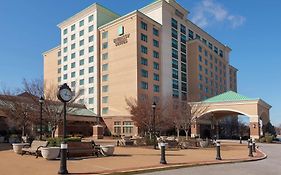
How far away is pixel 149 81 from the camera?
69.1m

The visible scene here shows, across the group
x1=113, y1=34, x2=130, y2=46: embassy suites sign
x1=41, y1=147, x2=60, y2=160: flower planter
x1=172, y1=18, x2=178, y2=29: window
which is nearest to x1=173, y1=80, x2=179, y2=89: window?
x1=172, y1=18, x2=178, y2=29: window

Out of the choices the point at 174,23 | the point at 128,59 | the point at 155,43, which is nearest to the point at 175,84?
the point at 155,43

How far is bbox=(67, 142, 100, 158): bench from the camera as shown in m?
17.6

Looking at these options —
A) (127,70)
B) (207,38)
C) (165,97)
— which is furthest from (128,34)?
(207,38)

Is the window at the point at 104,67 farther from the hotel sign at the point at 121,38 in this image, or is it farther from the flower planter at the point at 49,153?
the flower planter at the point at 49,153

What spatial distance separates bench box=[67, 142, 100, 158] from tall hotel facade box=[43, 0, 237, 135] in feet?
135

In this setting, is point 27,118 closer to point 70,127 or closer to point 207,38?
point 70,127

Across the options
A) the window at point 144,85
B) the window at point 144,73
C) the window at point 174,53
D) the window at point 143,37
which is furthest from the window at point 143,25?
the window at point 144,85

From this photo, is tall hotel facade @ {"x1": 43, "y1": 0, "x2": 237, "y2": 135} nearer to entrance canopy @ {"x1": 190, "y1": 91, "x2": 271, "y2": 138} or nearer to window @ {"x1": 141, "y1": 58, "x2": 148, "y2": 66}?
window @ {"x1": 141, "y1": 58, "x2": 148, "y2": 66}

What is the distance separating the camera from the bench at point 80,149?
57.9ft

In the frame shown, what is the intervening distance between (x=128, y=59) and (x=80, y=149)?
166 ft

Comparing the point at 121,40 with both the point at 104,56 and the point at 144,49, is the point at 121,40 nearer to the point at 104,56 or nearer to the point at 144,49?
the point at 144,49

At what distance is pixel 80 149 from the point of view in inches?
712

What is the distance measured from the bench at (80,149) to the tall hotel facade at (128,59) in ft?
135
